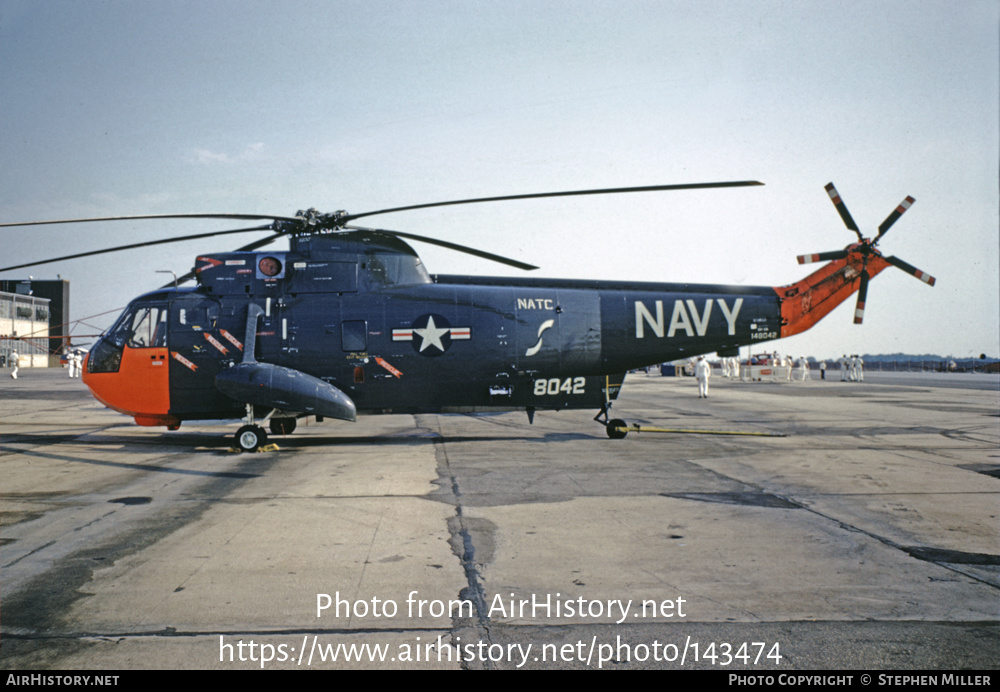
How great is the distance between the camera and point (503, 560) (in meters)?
5.15

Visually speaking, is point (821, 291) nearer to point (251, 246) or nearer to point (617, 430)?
point (617, 430)

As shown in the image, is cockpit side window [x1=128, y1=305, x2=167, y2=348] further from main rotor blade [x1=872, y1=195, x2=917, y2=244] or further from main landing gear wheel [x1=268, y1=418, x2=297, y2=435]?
main rotor blade [x1=872, y1=195, x2=917, y2=244]

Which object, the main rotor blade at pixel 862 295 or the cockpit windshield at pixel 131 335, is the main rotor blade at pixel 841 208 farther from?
the cockpit windshield at pixel 131 335

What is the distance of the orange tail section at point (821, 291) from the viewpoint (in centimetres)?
1364

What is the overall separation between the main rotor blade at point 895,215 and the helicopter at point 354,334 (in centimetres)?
488

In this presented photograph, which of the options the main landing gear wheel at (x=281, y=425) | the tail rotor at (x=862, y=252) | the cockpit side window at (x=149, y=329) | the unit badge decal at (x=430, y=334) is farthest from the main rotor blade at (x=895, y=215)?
the cockpit side window at (x=149, y=329)

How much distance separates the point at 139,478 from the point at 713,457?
9259 mm

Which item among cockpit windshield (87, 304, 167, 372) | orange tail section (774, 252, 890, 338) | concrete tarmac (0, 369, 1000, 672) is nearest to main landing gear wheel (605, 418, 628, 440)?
concrete tarmac (0, 369, 1000, 672)

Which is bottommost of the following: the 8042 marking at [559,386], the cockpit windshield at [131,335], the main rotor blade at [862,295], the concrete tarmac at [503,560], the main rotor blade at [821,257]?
the concrete tarmac at [503,560]

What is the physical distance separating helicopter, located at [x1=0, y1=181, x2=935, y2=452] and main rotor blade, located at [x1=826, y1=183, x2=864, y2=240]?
4362 mm

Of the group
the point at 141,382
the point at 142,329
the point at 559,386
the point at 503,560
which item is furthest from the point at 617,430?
the point at 142,329

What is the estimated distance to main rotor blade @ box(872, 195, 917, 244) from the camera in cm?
1411

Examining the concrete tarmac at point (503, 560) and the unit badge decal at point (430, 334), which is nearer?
the concrete tarmac at point (503, 560)

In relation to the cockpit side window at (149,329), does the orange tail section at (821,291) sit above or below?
above
